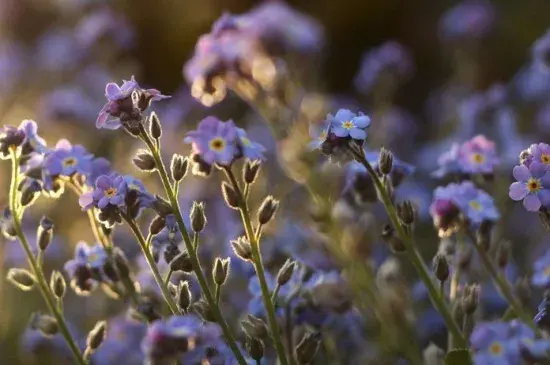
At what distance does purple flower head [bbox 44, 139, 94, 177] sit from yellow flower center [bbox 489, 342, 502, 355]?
950 mm

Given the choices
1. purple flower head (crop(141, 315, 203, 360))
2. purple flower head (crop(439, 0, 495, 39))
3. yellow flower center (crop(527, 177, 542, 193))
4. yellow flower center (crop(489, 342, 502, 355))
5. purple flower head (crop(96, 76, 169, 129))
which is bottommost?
yellow flower center (crop(489, 342, 502, 355))

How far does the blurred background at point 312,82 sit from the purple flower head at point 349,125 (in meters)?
0.94

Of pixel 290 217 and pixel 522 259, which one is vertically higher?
pixel 290 217

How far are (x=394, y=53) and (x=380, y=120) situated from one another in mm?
310

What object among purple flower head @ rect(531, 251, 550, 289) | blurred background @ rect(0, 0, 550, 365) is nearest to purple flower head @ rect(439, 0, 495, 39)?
blurred background @ rect(0, 0, 550, 365)

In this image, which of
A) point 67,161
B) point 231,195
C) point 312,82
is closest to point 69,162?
point 67,161

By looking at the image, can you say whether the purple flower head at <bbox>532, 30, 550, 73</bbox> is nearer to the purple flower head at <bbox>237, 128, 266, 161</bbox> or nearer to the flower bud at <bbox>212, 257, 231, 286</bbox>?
the purple flower head at <bbox>237, 128, 266, 161</bbox>

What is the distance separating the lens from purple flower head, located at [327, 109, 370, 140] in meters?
1.89

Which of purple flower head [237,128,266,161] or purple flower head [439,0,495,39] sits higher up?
purple flower head [439,0,495,39]

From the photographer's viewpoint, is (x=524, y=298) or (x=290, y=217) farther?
(x=290, y=217)

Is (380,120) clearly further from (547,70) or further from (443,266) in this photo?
(443,266)

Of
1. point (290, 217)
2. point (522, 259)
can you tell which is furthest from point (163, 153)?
point (522, 259)

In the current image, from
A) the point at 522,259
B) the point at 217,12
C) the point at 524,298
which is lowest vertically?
the point at 524,298

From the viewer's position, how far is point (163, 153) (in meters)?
4.14
